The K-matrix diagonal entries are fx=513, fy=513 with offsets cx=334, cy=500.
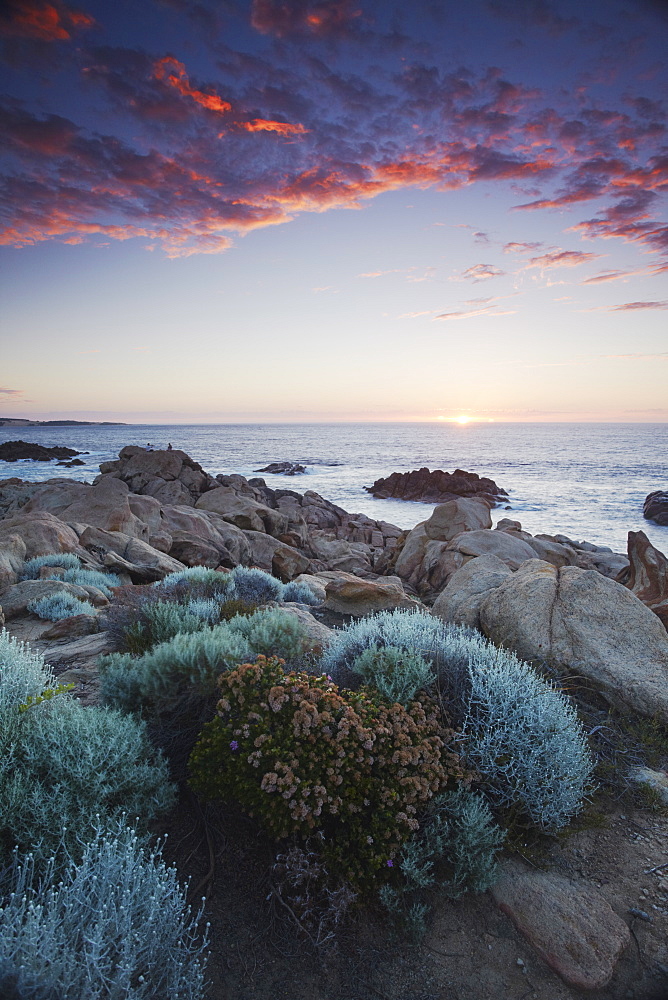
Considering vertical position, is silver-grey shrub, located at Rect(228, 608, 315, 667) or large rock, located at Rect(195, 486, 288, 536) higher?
silver-grey shrub, located at Rect(228, 608, 315, 667)

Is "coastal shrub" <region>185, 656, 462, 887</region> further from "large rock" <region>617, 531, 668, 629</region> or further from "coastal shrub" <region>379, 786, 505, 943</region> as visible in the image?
"large rock" <region>617, 531, 668, 629</region>

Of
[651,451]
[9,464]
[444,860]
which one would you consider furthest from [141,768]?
[651,451]

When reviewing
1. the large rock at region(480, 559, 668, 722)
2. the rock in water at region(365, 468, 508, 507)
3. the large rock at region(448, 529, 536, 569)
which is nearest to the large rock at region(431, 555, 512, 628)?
the large rock at region(480, 559, 668, 722)

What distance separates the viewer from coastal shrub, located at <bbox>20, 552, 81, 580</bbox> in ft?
30.7

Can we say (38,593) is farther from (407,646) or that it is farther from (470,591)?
(470,591)

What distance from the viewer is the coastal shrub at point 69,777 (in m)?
3.05

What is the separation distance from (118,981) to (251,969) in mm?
1037

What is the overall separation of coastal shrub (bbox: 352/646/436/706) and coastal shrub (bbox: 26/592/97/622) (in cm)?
448

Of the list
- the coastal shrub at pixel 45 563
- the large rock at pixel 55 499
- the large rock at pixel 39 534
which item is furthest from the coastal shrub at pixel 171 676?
the large rock at pixel 55 499

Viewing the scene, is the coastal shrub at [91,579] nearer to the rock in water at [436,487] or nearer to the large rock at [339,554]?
the large rock at [339,554]

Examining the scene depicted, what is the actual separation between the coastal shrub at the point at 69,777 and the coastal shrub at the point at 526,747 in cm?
239

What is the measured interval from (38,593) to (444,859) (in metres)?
6.89

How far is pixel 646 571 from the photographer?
1177 centimetres

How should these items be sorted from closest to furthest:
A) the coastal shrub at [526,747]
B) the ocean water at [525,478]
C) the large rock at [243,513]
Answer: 1. the coastal shrub at [526,747]
2. the large rock at [243,513]
3. the ocean water at [525,478]
